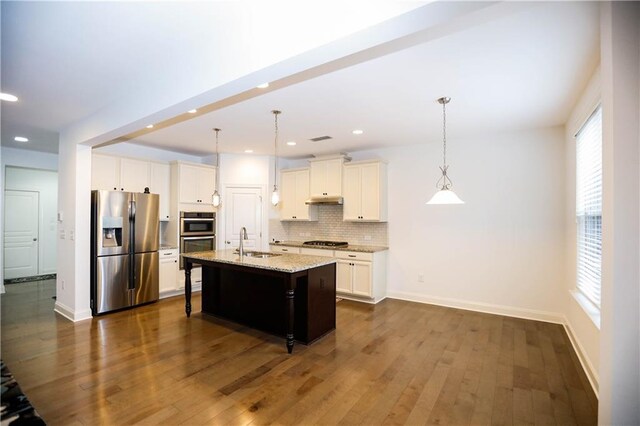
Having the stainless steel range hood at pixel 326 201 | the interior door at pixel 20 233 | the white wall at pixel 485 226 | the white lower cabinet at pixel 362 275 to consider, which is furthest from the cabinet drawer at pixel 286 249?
the interior door at pixel 20 233

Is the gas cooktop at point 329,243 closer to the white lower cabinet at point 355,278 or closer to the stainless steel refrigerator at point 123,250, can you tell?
the white lower cabinet at point 355,278

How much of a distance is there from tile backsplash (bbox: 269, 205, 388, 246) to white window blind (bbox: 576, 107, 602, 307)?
2762 millimetres

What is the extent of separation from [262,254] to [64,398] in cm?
239

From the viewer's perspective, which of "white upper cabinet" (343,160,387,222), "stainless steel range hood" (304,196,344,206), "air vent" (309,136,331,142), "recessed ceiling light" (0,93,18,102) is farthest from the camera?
"stainless steel range hood" (304,196,344,206)

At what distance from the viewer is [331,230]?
619 cm

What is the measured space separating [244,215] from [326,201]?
1676mm

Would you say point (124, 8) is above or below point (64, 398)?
above

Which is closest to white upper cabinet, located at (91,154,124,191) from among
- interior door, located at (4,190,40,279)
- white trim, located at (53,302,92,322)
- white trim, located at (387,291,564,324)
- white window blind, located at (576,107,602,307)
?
white trim, located at (53,302,92,322)

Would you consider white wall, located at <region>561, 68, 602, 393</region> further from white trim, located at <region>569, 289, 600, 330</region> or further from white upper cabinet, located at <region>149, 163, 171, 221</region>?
white upper cabinet, located at <region>149, 163, 171, 221</region>

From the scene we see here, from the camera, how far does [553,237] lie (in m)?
4.13

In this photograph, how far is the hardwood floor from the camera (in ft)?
7.29

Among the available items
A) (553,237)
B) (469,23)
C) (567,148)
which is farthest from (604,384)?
(567,148)

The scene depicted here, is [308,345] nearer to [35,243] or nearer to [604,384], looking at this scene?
[604,384]

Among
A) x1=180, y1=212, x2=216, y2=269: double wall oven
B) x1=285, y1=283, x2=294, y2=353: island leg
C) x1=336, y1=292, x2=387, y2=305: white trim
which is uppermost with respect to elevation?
x1=180, y1=212, x2=216, y2=269: double wall oven
